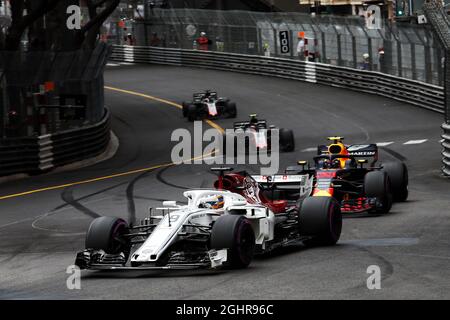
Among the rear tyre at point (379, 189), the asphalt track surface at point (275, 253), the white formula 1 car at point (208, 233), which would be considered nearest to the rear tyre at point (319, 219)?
the white formula 1 car at point (208, 233)

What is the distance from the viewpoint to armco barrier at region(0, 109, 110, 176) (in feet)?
100.0

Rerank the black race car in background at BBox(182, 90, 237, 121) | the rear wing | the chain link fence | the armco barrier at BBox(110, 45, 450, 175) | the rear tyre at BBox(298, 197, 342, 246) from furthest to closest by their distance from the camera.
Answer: the armco barrier at BBox(110, 45, 450, 175)
the black race car in background at BBox(182, 90, 237, 121)
the chain link fence
the rear wing
the rear tyre at BBox(298, 197, 342, 246)

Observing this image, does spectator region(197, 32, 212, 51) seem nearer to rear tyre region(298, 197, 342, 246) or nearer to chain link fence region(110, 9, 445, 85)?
chain link fence region(110, 9, 445, 85)

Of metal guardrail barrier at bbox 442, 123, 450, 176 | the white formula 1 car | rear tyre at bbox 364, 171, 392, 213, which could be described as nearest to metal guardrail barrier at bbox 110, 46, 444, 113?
metal guardrail barrier at bbox 442, 123, 450, 176

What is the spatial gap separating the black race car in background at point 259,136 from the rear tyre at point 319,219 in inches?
596

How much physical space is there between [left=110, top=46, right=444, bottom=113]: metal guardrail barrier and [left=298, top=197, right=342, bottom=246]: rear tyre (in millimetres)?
24150

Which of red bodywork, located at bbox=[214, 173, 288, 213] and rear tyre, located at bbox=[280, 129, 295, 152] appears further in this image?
rear tyre, located at bbox=[280, 129, 295, 152]

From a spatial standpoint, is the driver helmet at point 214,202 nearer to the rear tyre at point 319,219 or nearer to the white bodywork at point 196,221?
the white bodywork at point 196,221

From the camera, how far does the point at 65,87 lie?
110 ft
